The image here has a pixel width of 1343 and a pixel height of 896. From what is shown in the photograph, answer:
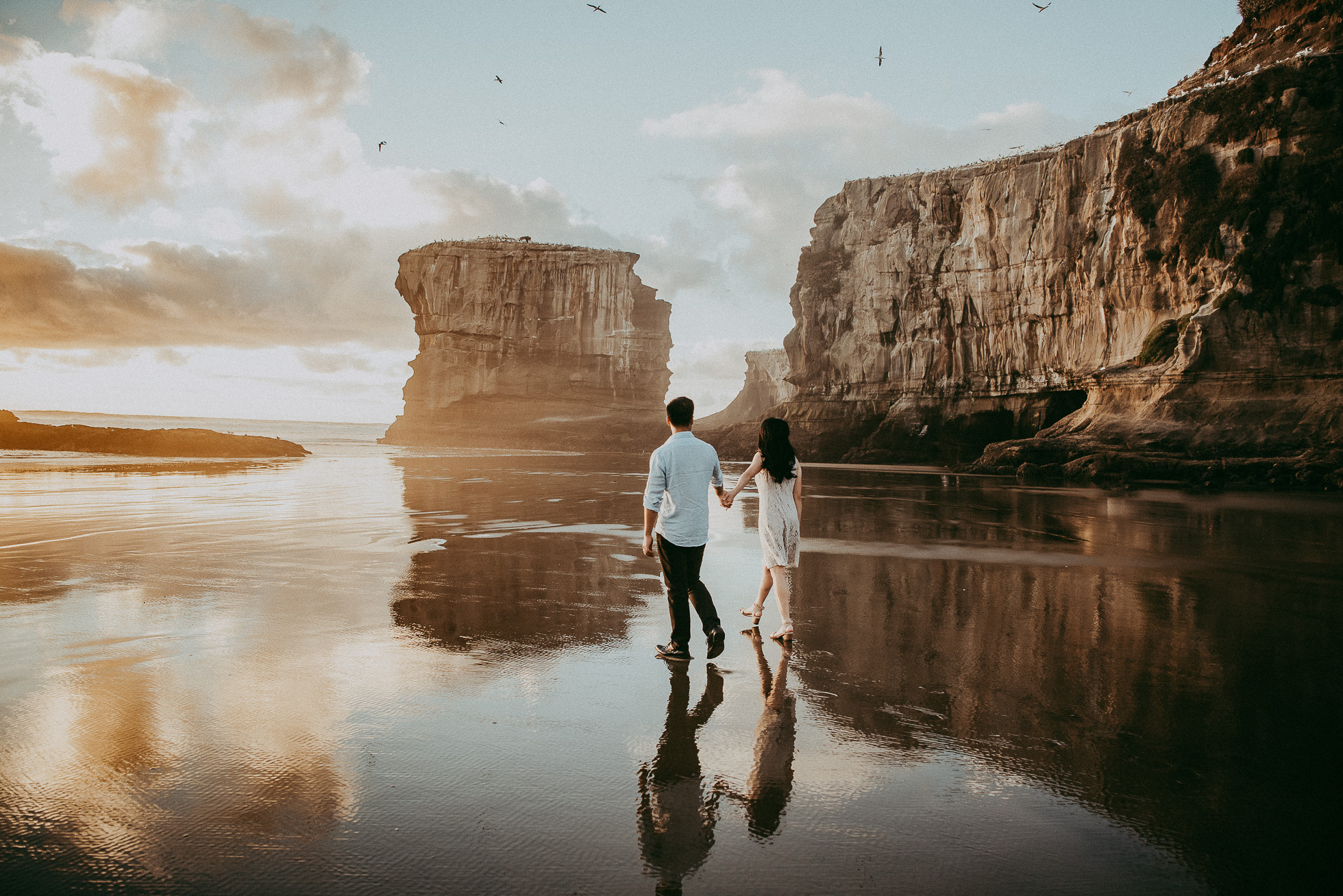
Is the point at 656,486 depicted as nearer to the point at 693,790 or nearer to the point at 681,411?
the point at 681,411

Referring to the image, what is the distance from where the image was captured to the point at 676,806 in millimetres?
2961

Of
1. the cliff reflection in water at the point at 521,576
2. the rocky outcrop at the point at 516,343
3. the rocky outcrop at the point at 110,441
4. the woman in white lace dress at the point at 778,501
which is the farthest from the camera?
the rocky outcrop at the point at 516,343

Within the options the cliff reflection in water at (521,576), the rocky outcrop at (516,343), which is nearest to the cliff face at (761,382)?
the rocky outcrop at (516,343)

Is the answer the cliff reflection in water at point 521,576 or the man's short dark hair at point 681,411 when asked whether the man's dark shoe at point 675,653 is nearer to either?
the cliff reflection in water at point 521,576

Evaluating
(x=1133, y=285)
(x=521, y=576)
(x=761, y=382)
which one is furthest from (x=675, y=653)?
(x=761, y=382)

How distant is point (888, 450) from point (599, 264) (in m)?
48.5

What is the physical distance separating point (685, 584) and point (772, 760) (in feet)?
6.44

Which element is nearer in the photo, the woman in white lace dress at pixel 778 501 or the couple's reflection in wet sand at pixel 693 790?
the couple's reflection in wet sand at pixel 693 790

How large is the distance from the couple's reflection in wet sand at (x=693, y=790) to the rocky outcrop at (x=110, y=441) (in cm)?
3469

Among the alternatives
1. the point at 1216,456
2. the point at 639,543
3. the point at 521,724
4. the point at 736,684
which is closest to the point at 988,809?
the point at 736,684

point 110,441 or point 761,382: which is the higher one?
point 761,382

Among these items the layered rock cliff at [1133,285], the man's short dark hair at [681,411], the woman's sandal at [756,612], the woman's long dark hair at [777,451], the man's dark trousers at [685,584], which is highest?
the layered rock cliff at [1133,285]

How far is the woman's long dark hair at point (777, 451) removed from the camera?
5832mm

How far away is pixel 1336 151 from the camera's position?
2864 cm
